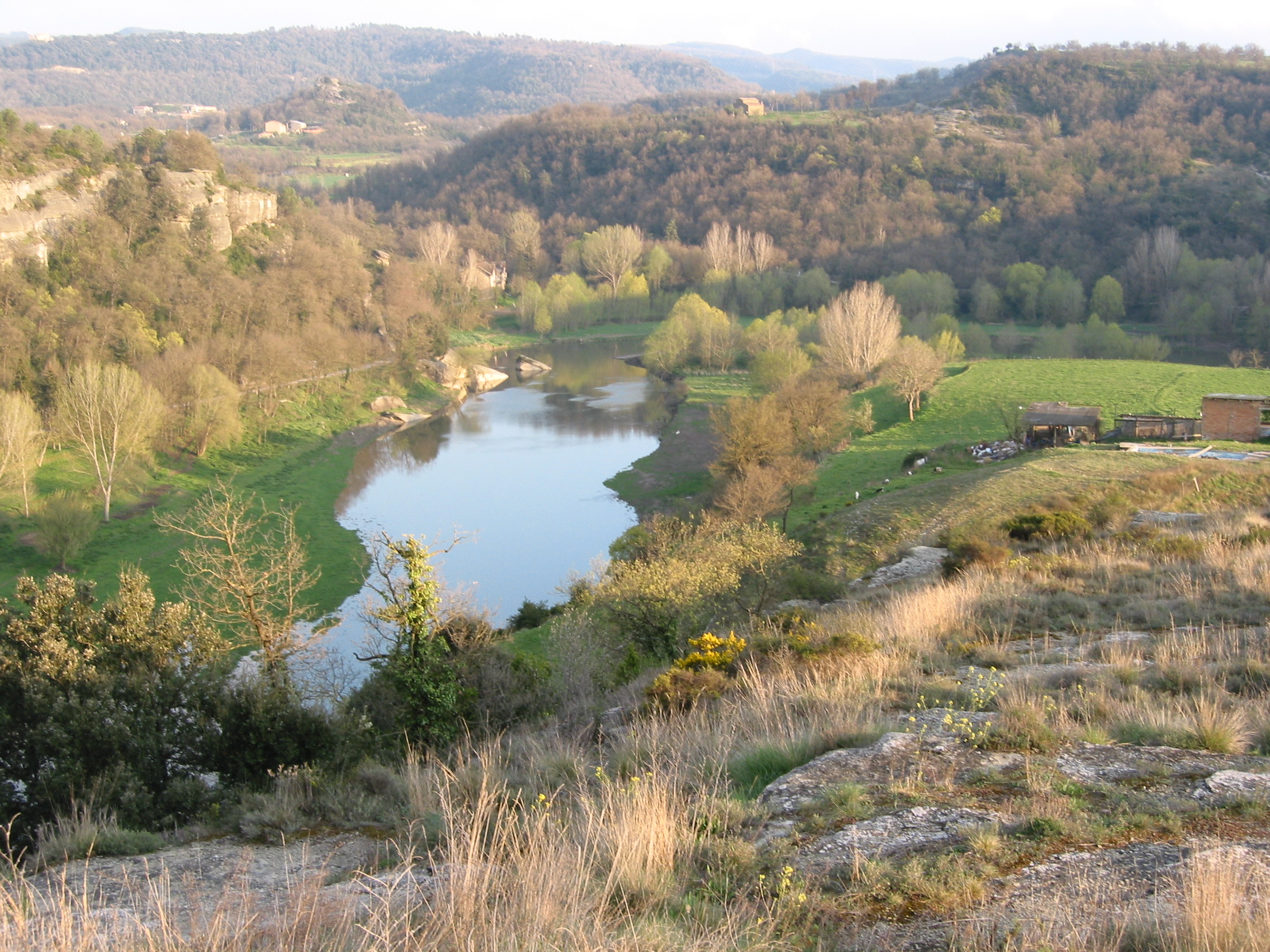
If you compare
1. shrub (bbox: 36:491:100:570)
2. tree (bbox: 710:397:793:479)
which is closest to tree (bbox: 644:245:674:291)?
tree (bbox: 710:397:793:479)

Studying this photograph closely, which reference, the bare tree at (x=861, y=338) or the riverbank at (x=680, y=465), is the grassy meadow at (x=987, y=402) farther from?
the riverbank at (x=680, y=465)

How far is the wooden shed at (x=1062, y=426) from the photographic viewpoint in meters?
32.4

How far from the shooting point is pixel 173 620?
1191 cm

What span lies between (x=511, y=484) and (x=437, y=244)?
6758 centimetres

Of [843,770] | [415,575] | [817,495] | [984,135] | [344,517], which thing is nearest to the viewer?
[843,770]

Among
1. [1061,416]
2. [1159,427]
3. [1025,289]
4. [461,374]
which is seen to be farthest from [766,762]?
[1025,289]

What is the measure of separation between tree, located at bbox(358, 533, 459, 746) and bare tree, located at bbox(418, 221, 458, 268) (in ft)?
282

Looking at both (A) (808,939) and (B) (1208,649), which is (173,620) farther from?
(B) (1208,649)

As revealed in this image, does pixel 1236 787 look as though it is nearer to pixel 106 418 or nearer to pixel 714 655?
pixel 714 655

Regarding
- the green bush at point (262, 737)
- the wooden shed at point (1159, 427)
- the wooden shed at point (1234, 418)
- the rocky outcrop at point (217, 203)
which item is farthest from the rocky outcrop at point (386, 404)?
the green bush at point (262, 737)

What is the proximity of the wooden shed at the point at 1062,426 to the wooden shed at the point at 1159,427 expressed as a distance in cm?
110

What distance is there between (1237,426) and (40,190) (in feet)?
196

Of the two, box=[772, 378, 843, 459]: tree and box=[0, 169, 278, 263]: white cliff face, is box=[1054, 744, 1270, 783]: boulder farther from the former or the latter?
box=[0, 169, 278, 263]: white cliff face

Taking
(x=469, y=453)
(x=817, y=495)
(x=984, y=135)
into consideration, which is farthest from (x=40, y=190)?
(x=984, y=135)
